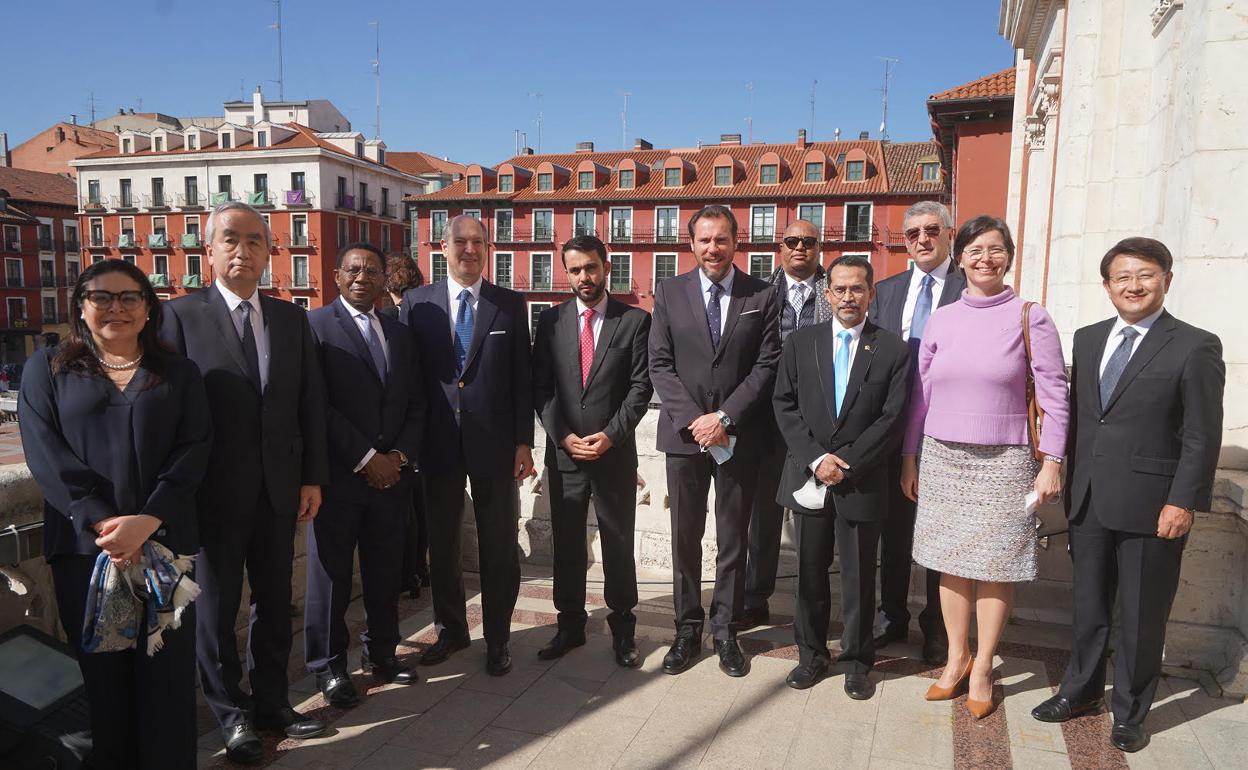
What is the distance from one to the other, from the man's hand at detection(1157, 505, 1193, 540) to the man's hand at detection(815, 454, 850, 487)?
1199mm

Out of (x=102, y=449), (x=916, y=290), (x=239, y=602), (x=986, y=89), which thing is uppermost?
(x=986, y=89)

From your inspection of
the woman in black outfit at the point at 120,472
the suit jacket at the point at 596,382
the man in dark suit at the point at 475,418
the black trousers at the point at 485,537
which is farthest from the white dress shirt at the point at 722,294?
the woman in black outfit at the point at 120,472

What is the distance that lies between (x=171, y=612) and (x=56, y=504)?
497mm

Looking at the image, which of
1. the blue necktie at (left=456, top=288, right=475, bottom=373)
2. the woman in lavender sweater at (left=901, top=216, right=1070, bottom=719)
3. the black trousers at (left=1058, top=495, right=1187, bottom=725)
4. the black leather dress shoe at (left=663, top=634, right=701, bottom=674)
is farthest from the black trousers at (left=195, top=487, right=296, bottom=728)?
the black trousers at (left=1058, top=495, right=1187, bottom=725)

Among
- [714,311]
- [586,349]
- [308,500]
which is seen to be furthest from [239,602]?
[714,311]

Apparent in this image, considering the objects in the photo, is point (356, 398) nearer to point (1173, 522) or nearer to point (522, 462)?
point (522, 462)

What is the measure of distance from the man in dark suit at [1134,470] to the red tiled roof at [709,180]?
119 ft

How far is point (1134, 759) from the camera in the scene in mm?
3158

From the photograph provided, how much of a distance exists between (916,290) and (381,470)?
2.78 meters

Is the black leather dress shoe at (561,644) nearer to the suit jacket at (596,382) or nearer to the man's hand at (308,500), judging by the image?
the suit jacket at (596,382)

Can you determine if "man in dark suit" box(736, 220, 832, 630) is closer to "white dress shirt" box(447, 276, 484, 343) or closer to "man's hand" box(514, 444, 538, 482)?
"man's hand" box(514, 444, 538, 482)

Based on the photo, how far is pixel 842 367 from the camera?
3.74 m

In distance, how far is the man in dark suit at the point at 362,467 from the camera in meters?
3.63

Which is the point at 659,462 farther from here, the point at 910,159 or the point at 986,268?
the point at 910,159
